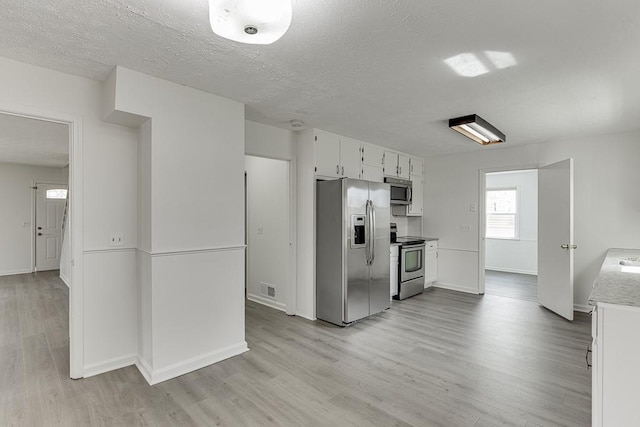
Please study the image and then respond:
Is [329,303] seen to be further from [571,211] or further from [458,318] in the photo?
[571,211]

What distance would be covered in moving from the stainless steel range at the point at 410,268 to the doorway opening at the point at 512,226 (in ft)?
7.47

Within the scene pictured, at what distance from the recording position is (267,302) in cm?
458

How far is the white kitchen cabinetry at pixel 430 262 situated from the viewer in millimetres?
5494

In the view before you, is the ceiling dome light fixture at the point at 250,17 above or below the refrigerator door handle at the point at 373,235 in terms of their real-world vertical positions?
above

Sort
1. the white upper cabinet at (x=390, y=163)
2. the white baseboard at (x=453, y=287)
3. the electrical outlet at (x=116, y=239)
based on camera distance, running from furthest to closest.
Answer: the white baseboard at (x=453, y=287) → the white upper cabinet at (x=390, y=163) → the electrical outlet at (x=116, y=239)

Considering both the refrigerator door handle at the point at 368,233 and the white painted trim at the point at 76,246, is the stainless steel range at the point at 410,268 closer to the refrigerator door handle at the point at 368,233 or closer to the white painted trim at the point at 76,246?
the refrigerator door handle at the point at 368,233

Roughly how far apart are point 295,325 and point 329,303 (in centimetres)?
49

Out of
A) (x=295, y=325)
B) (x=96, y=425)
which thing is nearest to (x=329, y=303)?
(x=295, y=325)

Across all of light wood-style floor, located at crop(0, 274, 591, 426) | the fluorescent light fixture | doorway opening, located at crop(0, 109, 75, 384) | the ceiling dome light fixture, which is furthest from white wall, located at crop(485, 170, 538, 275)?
doorway opening, located at crop(0, 109, 75, 384)

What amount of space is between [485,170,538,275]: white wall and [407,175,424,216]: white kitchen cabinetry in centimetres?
262

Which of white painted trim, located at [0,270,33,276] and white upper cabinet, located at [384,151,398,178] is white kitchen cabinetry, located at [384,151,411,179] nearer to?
white upper cabinet, located at [384,151,398,178]

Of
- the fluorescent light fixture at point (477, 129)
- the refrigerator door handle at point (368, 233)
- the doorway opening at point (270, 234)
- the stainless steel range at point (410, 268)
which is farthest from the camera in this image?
the stainless steel range at point (410, 268)

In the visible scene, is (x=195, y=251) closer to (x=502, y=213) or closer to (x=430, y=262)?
(x=430, y=262)

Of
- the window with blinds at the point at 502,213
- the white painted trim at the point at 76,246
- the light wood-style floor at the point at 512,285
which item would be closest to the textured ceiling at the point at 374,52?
the white painted trim at the point at 76,246
